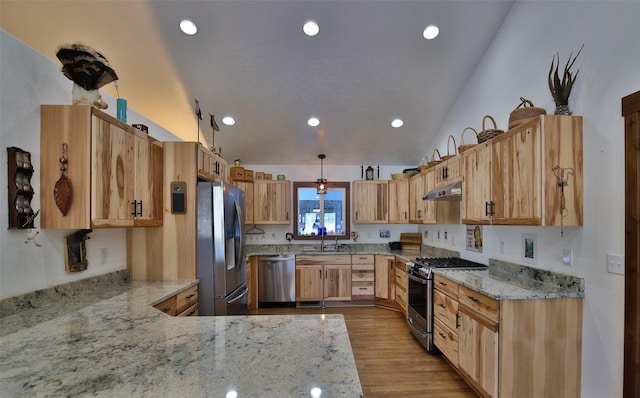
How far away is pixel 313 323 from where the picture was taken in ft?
4.76

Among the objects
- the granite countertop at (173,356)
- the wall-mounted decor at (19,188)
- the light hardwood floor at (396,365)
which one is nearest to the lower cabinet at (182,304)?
the granite countertop at (173,356)

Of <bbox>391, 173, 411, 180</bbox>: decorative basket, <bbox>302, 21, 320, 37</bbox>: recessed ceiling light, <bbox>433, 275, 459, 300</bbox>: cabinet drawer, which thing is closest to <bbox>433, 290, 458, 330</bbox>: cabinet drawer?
<bbox>433, 275, 459, 300</bbox>: cabinet drawer

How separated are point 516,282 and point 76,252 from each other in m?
3.65

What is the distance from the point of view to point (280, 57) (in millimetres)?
3268

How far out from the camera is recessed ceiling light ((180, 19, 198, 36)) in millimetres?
2764

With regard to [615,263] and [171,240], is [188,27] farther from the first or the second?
[615,263]

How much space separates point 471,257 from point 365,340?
67.0 inches

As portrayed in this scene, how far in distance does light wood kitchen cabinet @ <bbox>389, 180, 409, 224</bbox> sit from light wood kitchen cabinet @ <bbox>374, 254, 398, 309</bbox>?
0.72 m

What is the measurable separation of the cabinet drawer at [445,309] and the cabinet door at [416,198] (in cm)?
146

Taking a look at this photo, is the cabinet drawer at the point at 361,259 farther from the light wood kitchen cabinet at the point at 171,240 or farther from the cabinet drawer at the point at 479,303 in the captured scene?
the light wood kitchen cabinet at the point at 171,240

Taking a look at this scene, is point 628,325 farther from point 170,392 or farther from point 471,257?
point 170,392

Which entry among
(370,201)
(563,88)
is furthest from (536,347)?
(370,201)

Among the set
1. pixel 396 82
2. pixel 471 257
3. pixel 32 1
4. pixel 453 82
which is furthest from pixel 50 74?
pixel 471 257

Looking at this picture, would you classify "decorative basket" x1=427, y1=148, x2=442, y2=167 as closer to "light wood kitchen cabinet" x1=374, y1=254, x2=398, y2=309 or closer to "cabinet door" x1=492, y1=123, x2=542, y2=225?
"cabinet door" x1=492, y1=123, x2=542, y2=225
